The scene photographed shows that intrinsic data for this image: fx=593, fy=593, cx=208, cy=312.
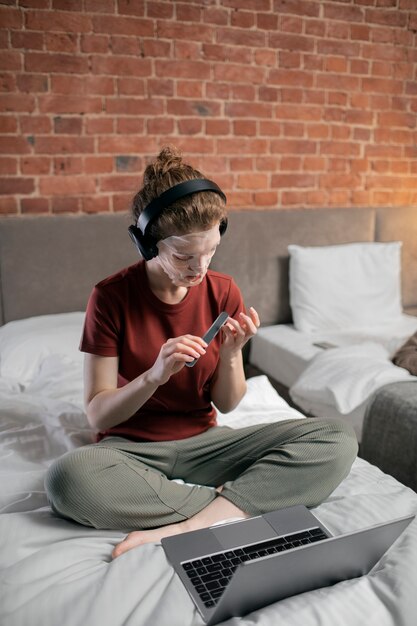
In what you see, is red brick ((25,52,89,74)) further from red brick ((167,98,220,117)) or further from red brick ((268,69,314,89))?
red brick ((268,69,314,89))

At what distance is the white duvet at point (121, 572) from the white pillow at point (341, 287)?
4.69ft

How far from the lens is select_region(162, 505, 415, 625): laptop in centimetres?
94

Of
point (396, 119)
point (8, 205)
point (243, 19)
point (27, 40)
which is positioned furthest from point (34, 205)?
point (396, 119)

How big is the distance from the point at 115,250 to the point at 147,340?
1.30m

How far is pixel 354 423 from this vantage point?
6.83ft

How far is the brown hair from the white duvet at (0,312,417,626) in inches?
25.9

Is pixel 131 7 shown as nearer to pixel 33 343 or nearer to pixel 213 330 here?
pixel 33 343

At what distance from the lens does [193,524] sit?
4.22ft

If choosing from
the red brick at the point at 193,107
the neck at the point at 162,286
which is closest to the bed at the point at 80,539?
the neck at the point at 162,286

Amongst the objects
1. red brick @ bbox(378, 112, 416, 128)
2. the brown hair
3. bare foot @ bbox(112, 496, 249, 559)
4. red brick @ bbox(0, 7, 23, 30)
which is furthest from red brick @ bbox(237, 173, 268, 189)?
bare foot @ bbox(112, 496, 249, 559)

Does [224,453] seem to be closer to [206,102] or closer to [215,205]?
[215,205]

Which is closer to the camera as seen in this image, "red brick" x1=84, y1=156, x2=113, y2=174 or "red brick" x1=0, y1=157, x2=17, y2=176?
"red brick" x1=0, y1=157, x2=17, y2=176

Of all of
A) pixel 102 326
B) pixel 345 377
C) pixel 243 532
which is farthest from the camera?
pixel 345 377

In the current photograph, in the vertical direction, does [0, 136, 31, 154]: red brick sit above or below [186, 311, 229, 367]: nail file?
above
